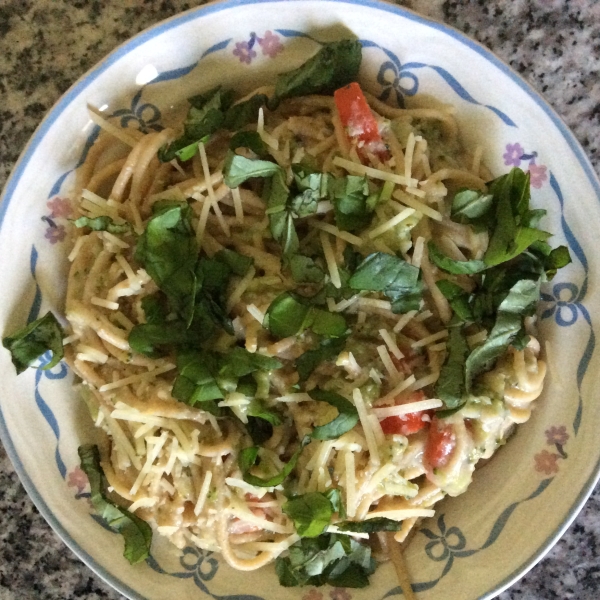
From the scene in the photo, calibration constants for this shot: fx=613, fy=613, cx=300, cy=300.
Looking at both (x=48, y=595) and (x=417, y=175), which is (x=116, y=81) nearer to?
(x=417, y=175)

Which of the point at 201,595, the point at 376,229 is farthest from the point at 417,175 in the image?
the point at 201,595

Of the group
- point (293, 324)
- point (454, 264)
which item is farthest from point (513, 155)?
point (293, 324)

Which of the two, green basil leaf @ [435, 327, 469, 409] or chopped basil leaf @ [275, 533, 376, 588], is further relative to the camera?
chopped basil leaf @ [275, 533, 376, 588]

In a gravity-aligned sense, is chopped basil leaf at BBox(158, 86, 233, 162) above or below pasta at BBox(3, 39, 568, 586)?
above

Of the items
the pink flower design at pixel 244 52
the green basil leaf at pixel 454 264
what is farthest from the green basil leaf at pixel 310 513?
the pink flower design at pixel 244 52

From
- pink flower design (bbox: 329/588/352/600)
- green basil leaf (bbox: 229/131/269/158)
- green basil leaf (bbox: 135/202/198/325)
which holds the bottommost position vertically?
pink flower design (bbox: 329/588/352/600)

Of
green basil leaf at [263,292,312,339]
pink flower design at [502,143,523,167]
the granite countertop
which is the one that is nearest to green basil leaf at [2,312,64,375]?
the granite countertop

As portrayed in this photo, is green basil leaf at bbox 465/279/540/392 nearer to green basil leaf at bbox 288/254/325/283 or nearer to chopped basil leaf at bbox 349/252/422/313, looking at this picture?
chopped basil leaf at bbox 349/252/422/313
